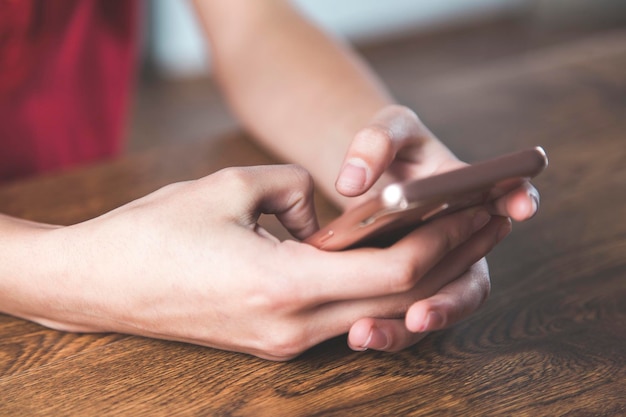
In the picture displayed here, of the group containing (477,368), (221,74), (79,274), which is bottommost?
(477,368)

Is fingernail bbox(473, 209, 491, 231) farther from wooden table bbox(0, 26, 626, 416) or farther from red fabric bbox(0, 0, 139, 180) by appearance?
red fabric bbox(0, 0, 139, 180)

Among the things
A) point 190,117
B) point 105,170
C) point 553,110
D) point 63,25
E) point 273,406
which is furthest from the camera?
point 190,117

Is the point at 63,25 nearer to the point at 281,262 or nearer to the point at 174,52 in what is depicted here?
the point at 281,262

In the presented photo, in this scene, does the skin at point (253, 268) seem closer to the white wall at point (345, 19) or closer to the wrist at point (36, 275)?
the wrist at point (36, 275)

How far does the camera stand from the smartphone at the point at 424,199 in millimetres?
396

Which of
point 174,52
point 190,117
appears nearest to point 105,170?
point 190,117

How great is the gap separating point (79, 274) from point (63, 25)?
59 centimetres

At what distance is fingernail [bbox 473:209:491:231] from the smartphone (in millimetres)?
11

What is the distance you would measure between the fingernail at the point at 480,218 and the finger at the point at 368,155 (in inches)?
2.8

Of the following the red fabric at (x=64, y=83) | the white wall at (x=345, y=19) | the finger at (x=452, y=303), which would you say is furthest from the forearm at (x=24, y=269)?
the white wall at (x=345, y=19)

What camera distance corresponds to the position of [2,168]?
1.05 m

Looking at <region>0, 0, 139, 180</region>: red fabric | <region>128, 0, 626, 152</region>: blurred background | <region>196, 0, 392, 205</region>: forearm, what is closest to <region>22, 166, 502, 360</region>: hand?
<region>196, 0, 392, 205</region>: forearm

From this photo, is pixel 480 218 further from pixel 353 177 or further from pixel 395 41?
pixel 395 41

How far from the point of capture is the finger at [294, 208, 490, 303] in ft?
1.51
